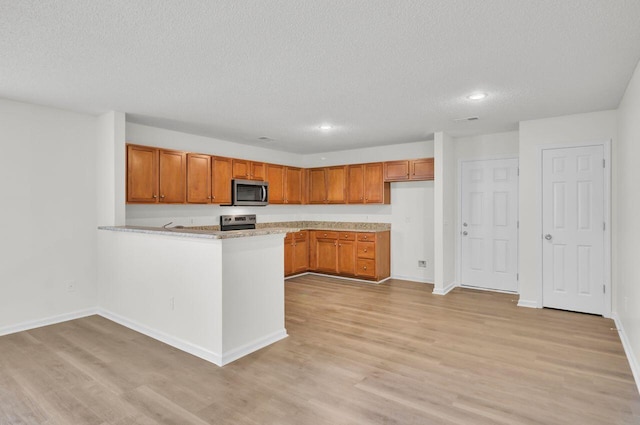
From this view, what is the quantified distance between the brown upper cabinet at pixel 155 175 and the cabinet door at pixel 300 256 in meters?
2.27

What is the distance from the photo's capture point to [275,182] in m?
6.60

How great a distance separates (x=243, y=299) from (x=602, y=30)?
Answer: 127 inches

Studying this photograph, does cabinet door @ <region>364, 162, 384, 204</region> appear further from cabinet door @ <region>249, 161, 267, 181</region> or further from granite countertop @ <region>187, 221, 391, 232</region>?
cabinet door @ <region>249, 161, 267, 181</region>

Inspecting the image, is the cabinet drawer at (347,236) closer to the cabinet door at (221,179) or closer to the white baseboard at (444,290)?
the white baseboard at (444,290)

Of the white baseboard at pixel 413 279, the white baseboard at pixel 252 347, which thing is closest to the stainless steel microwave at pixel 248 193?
the white baseboard at pixel 252 347

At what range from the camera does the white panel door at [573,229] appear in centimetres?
429

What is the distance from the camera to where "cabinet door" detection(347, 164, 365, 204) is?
655 centimetres

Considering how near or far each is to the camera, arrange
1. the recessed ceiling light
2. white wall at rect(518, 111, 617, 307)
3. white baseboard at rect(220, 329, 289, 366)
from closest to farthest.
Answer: white baseboard at rect(220, 329, 289, 366)
the recessed ceiling light
white wall at rect(518, 111, 617, 307)

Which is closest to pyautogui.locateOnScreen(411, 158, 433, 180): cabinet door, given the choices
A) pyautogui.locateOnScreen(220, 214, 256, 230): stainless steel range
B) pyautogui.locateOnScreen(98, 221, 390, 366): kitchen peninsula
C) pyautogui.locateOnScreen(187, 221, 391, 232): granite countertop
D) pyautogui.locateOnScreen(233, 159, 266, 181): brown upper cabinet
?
pyautogui.locateOnScreen(187, 221, 391, 232): granite countertop

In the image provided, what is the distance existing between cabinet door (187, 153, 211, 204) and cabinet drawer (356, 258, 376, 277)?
8.84 ft

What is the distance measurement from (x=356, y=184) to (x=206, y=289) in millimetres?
4021

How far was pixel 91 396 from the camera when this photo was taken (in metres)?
2.51

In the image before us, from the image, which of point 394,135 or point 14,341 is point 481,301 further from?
point 14,341

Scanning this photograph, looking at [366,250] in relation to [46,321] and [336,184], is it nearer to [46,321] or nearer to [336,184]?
[336,184]
